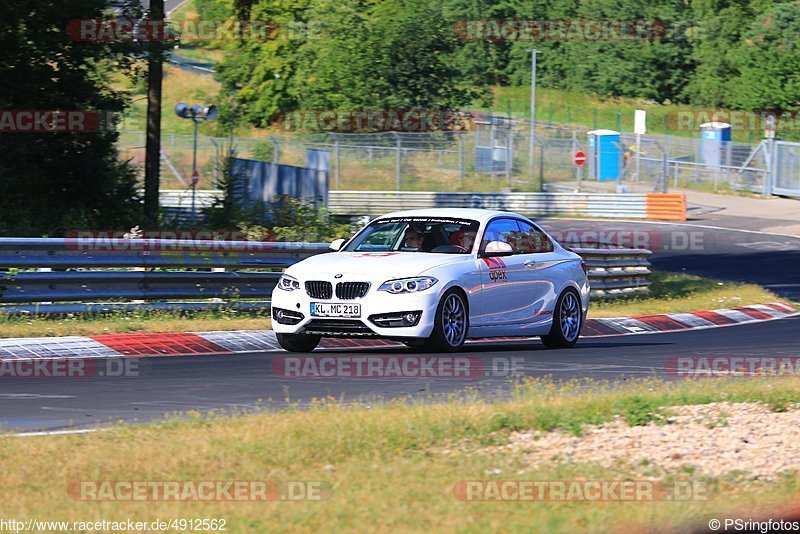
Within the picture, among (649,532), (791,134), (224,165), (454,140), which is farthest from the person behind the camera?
(791,134)

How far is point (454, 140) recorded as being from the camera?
54812 millimetres

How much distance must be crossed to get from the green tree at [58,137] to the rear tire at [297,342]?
10300 mm

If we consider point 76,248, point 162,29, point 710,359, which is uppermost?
point 162,29

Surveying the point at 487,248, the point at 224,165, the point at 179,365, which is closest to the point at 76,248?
the point at 179,365

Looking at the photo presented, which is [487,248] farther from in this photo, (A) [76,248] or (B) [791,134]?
(B) [791,134]

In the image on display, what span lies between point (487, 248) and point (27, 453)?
7.58m

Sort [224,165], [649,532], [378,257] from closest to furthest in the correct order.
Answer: [649,532] < [378,257] < [224,165]

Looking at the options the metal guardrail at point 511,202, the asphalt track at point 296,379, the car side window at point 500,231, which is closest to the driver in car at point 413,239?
the car side window at point 500,231

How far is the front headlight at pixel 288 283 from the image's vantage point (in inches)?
523

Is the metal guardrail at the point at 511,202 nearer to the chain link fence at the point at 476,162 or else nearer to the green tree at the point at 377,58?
the chain link fence at the point at 476,162

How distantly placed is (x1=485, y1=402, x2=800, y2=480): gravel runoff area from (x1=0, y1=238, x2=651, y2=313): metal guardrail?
878 cm

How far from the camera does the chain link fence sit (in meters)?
52.4

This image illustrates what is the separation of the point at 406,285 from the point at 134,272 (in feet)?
15.3

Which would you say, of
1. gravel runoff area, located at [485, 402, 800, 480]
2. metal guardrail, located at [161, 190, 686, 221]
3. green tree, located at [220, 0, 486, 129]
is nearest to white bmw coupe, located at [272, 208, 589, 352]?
gravel runoff area, located at [485, 402, 800, 480]
